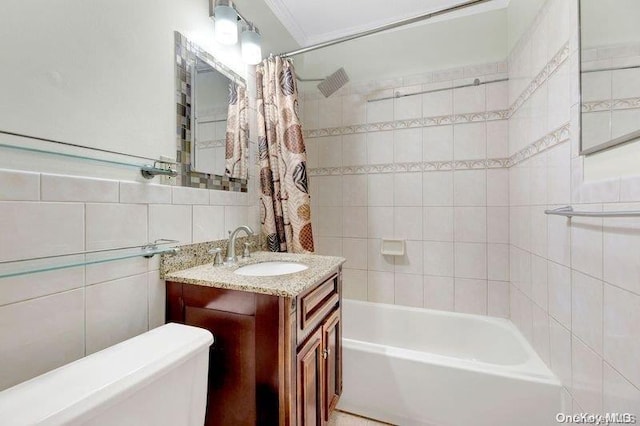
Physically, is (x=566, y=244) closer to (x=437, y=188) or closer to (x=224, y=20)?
(x=437, y=188)

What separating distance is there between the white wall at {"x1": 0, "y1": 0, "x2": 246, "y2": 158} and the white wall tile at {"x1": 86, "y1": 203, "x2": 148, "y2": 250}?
21 centimetres

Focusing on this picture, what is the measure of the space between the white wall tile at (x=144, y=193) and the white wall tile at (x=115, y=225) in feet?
0.07

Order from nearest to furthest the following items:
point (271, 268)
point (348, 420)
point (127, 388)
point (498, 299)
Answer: point (127, 388), point (271, 268), point (348, 420), point (498, 299)

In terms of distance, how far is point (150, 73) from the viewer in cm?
101

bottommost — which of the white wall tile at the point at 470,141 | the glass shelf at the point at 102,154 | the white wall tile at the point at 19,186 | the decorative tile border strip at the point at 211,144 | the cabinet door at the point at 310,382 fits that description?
the cabinet door at the point at 310,382

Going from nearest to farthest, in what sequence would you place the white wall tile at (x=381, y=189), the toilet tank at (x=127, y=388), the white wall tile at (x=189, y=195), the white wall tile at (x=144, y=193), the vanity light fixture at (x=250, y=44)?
the toilet tank at (x=127, y=388)
the white wall tile at (x=144, y=193)
the white wall tile at (x=189, y=195)
the vanity light fixture at (x=250, y=44)
the white wall tile at (x=381, y=189)

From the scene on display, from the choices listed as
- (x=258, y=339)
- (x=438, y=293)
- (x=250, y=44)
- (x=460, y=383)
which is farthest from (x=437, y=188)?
(x=258, y=339)

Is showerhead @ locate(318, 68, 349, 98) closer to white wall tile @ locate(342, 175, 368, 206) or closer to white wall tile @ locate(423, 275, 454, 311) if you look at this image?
white wall tile @ locate(342, 175, 368, 206)

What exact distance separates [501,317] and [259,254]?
1765 mm

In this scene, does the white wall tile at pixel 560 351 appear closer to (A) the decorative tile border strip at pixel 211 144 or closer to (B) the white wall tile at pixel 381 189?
(B) the white wall tile at pixel 381 189

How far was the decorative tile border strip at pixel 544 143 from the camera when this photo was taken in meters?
1.14

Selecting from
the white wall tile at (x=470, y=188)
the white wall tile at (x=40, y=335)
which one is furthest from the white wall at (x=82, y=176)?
the white wall tile at (x=470, y=188)

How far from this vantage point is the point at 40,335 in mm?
686

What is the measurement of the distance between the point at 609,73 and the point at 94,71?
5.63 feet
